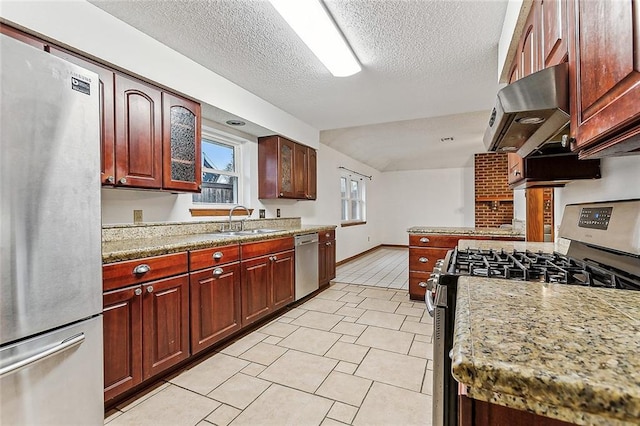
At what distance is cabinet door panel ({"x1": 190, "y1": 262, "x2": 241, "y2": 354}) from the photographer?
2137 mm

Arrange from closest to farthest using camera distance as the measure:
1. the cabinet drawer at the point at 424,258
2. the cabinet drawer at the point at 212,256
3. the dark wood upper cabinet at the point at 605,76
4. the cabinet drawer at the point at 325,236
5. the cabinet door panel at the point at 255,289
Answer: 1. the dark wood upper cabinet at the point at 605,76
2. the cabinet drawer at the point at 212,256
3. the cabinet door panel at the point at 255,289
4. the cabinet drawer at the point at 424,258
5. the cabinet drawer at the point at 325,236

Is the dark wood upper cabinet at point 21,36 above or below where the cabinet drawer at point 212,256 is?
above

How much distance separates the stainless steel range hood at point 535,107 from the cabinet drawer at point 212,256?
6.33 feet

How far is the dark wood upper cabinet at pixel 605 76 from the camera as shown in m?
0.62

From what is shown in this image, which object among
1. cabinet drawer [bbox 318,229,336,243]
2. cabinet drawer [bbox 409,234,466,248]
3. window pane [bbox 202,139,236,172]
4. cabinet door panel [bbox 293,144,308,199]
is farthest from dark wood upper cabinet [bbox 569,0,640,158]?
cabinet door panel [bbox 293,144,308,199]

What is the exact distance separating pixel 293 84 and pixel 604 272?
2.71 m

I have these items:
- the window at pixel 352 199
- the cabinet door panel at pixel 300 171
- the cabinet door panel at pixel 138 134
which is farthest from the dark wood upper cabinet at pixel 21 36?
the window at pixel 352 199

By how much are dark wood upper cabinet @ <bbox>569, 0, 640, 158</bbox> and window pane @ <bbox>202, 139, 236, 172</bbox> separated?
9.86 ft

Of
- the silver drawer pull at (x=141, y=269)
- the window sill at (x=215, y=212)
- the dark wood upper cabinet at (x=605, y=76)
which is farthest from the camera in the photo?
the window sill at (x=215, y=212)

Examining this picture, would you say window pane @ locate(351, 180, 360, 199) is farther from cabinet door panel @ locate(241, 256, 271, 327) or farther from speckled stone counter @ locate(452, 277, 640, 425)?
speckled stone counter @ locate(452, 277, 640, 425)

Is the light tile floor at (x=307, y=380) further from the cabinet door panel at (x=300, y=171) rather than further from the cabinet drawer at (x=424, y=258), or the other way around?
the cabinet door panel at (x=300, y=171)

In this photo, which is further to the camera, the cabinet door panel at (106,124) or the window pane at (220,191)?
the window pane at (220,191)

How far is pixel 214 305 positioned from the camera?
2289 millimetres

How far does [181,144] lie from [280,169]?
1446mm
